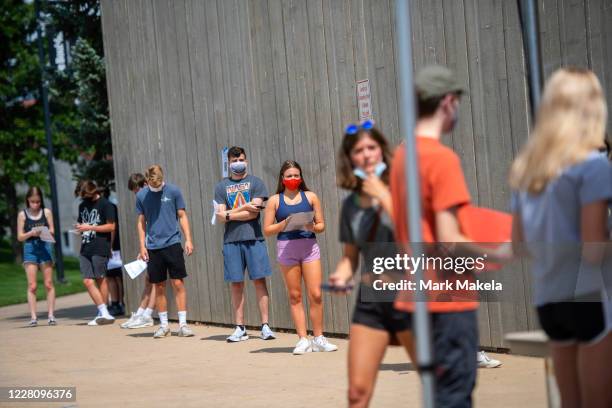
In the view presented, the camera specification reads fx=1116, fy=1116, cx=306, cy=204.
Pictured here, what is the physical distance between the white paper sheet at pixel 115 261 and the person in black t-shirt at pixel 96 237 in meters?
1.12

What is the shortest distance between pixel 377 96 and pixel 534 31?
566cm

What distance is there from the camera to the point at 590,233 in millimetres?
4121

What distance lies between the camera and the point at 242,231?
12.1 meters

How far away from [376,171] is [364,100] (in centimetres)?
586

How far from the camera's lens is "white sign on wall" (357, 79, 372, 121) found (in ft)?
36.1

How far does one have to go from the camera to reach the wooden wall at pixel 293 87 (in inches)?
365

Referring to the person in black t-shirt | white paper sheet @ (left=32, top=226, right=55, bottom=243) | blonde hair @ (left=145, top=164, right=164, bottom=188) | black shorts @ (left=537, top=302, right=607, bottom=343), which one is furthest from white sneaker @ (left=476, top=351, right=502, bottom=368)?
white paper sheet @ (left=32, top=226, right=55, bottom=243)

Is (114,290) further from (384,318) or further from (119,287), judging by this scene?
(384,318)

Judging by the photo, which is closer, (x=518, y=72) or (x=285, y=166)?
(x=518, y=72)

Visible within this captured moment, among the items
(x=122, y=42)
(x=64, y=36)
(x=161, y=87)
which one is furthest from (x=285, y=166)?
(x=64, y=36)

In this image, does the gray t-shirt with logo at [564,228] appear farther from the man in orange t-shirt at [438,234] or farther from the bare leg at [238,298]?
the bare leg at [238,298]

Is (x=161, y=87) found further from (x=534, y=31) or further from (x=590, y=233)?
(x=590, y=233)

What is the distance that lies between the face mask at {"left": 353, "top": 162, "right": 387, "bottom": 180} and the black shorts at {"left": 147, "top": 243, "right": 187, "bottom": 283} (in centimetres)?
804

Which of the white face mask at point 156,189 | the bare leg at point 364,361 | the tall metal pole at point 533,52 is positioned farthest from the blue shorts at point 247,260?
the tall metal pole at point 533,52
